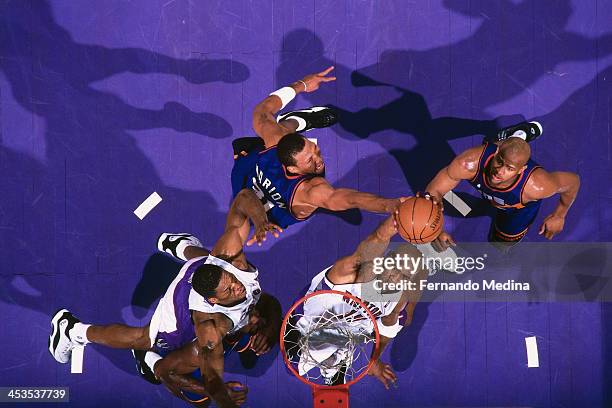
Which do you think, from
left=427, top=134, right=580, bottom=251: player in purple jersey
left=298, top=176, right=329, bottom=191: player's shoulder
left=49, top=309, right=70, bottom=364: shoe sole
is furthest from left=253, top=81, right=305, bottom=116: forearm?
left=49, top=309, right=70, bottom=364: shoe sole

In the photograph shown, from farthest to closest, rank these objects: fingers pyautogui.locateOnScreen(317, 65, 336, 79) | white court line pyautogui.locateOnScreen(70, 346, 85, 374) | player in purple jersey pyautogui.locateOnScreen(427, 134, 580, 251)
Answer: white court line pyautogui.locateOnScreen(70, 346, 85, 374) → fingers pyautogui.locateOnScreen(317, 65, 336, 79) → player in purple jersey pyautogui.locateOnScreen(427, 134, 580, 251)

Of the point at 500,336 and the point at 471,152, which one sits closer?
the point at 471,152

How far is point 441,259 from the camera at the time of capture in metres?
5.56

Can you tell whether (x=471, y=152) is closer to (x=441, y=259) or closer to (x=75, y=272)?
(x=441, y=259)

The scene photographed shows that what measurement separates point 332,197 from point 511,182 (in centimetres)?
143

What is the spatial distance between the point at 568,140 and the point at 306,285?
276 cm

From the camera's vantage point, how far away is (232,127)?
18.6ft

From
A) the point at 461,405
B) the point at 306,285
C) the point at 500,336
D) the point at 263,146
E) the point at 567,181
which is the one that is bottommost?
the point at 461,405

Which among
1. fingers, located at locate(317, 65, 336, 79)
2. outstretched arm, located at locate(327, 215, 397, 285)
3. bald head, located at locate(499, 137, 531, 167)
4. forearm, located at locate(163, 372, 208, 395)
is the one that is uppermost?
fingers, located at locate(317, 65, 336, 79)

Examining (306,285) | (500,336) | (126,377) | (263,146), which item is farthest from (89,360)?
(500,336)

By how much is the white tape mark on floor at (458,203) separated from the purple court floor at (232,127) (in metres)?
0.12

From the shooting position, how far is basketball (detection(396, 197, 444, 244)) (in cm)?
421

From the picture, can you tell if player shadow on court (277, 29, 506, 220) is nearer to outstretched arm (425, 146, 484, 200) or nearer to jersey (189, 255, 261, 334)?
outstretched arm (425, 146, 484, 200)

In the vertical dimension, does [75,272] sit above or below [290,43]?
below
